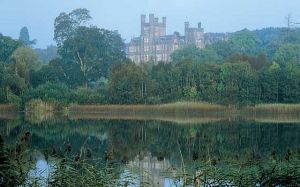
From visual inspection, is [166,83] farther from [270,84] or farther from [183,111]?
[270,84]

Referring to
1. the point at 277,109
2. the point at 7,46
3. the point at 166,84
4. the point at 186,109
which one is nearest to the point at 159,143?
the point at 186,109

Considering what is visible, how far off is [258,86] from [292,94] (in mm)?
2474

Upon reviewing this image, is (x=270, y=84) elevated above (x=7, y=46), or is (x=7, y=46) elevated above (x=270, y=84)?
(x=7, y=46)

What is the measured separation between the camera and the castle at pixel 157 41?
88213 millimetres

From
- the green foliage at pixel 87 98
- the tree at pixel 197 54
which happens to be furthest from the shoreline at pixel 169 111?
the tree at pixel 197 54

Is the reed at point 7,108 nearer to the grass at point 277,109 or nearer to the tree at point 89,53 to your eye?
the tree at point 89,53

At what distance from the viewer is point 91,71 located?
53.1 m

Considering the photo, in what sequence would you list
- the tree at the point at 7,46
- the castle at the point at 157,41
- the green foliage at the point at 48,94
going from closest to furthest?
the green foliage at the point at 48,94 → the tree at the point at 7,46 → the castle at the point at 157,41

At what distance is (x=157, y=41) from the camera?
90.4 metres

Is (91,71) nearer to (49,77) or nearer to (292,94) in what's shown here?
(49,77)

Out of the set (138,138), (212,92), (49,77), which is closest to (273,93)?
(212,92)

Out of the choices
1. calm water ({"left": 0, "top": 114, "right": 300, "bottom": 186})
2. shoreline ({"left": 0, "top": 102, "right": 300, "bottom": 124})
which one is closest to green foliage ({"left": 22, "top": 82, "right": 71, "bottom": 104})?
shoreline ({"left": 0, "top": 102, "right": 300, "bottom": 124})

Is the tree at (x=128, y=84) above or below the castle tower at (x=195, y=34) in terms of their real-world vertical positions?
below

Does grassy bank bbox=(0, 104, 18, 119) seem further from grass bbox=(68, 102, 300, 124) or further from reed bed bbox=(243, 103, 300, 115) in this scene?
reed bed bbox=(243, 103, 300, 115)
